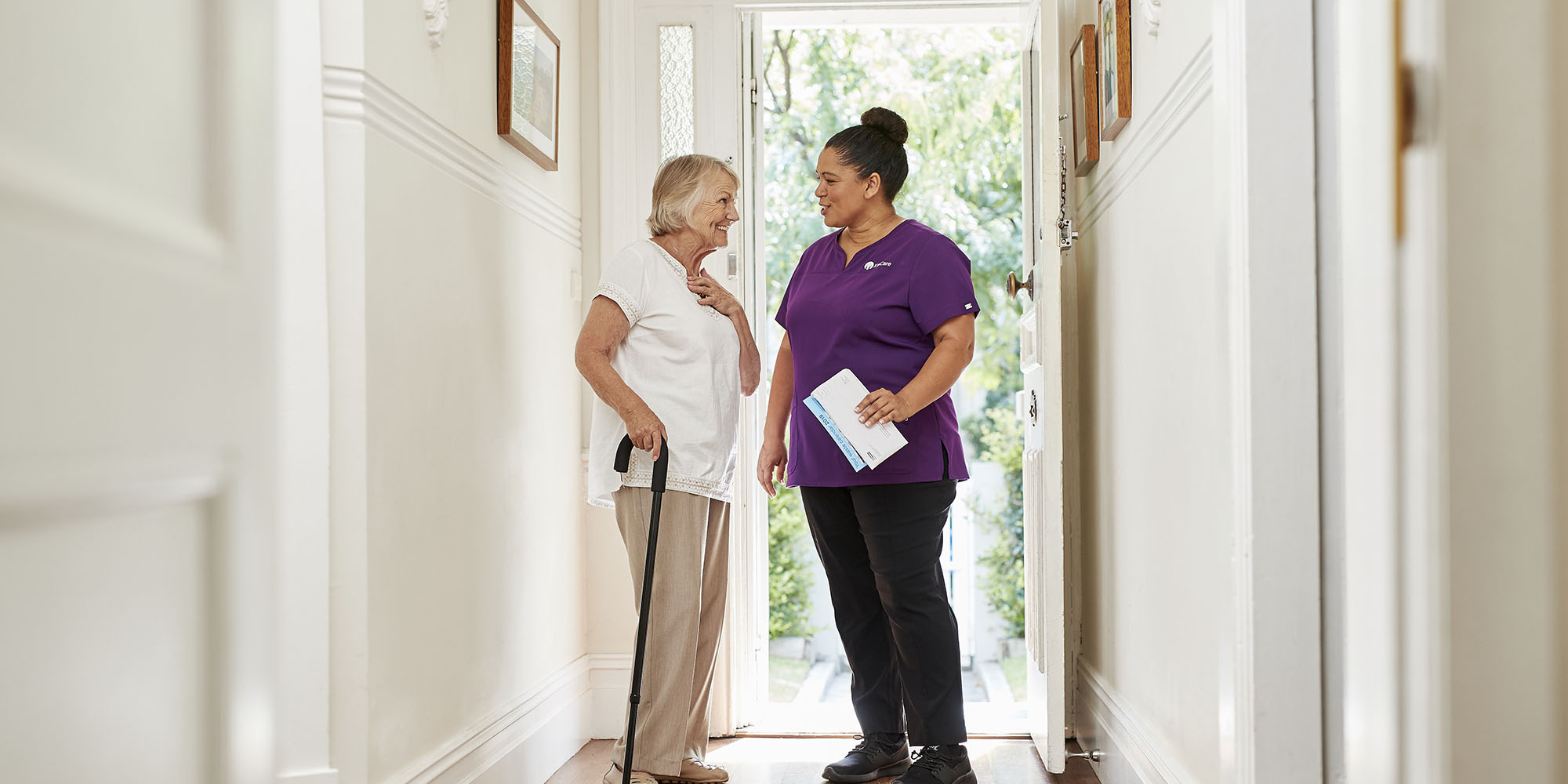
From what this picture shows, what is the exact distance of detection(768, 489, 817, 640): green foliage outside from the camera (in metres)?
6.51

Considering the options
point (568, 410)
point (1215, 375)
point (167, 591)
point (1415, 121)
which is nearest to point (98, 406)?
point (167, 591)

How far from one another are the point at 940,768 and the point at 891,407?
0.83m

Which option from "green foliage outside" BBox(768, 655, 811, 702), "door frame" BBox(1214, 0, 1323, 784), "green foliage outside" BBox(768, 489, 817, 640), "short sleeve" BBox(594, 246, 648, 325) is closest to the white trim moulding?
"door frame" BBox(1214, 0, 1323, 784)

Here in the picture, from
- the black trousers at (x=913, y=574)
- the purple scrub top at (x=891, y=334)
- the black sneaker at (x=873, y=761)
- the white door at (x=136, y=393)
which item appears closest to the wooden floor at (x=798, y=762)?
the black sneaker at (x=873, y=761)

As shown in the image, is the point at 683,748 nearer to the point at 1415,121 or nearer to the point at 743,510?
the point at 743,510

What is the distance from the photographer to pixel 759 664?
11.3 ft

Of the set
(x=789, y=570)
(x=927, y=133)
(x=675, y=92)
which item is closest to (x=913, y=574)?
(x=675, y=92)

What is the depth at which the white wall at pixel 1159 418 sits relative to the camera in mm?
1798

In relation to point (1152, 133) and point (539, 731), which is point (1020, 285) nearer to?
point (1152, 133)

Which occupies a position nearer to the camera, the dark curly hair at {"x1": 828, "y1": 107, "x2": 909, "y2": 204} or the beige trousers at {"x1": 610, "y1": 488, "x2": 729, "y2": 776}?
the beige trousers at {"x1": 610, "y1": 488, "x2": 729, "y2": 776}

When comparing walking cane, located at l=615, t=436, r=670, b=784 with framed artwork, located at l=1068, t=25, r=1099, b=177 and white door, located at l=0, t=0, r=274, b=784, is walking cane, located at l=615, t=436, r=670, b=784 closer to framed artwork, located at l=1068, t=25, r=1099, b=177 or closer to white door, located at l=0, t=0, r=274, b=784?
framed artwork, located at l=1068, t=25, r=1099, b=177

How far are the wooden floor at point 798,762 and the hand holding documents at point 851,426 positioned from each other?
0.85 meters

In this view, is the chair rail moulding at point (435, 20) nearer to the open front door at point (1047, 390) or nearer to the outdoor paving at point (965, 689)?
the open front door at point (1047, 390)

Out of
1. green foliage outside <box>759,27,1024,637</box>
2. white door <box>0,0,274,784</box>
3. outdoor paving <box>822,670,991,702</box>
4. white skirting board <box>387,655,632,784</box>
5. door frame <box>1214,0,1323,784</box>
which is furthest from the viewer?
green foliage outside <box>759,27,1024,637</box>
